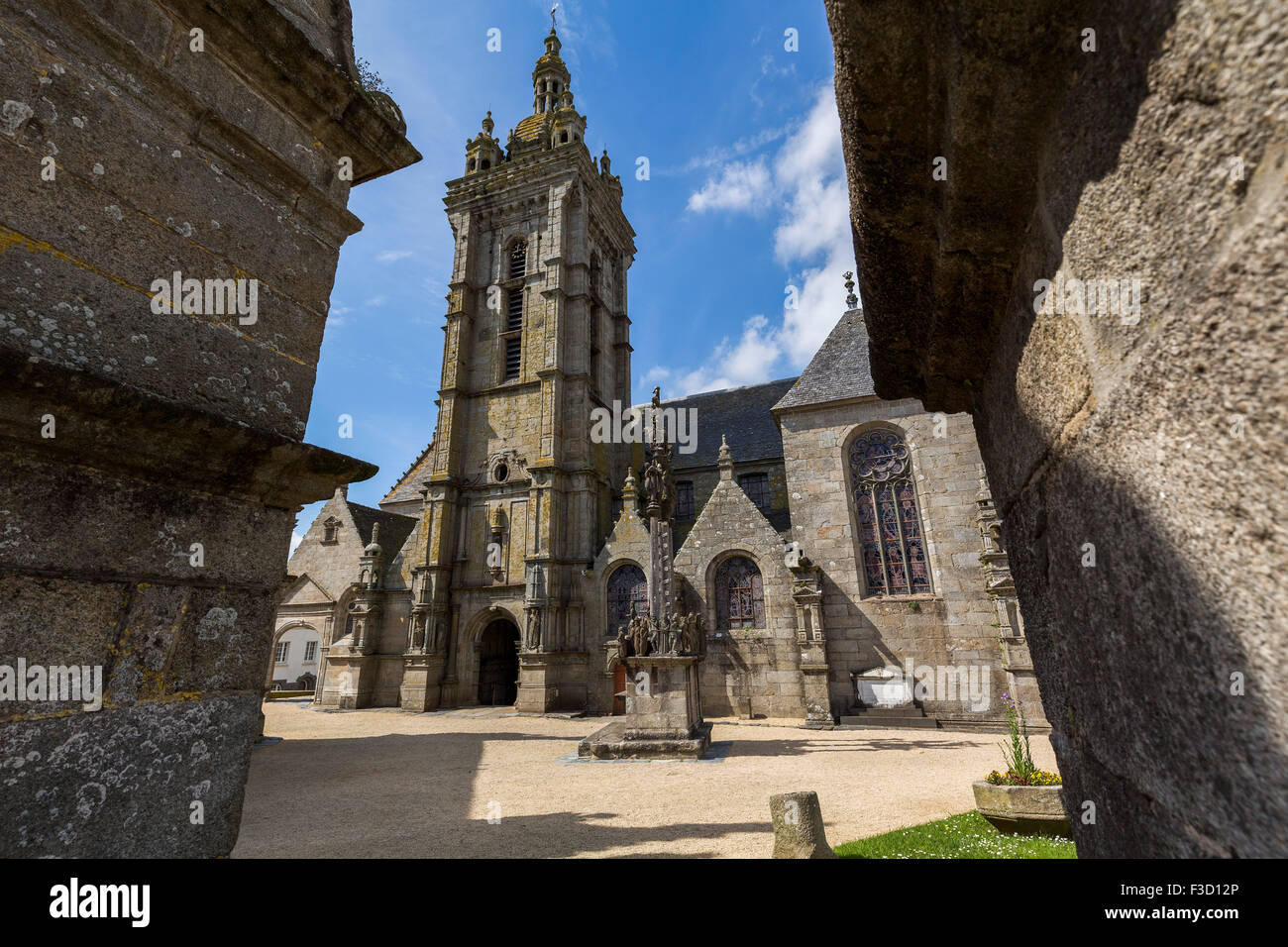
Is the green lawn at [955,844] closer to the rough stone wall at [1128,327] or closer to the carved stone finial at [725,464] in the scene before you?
the rough stone wall at [1128,327]

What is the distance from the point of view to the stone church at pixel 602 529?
1409cm

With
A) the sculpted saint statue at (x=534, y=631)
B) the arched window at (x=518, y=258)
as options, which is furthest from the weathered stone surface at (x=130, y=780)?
the arched window at (x=518, y=258)

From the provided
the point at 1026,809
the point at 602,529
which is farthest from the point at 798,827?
the point at 602,529

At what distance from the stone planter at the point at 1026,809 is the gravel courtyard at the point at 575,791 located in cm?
107

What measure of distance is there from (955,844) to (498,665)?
18489mm

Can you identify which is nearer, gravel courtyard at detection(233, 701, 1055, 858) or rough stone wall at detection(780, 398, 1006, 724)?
gravel courtyard at detection(233, 701, 1055, 858)

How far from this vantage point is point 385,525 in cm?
2605

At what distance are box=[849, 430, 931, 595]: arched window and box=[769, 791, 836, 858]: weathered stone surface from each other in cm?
1138

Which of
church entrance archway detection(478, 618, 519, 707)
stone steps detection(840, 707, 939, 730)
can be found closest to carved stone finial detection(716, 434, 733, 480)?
stone steps detection(840, 707, 939, 730)

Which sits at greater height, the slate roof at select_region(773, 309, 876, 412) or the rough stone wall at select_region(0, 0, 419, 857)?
the slate roof at select_region(773, 309, 876, 412)

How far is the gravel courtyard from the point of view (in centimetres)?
552

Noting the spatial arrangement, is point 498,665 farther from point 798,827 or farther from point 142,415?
point 142,415

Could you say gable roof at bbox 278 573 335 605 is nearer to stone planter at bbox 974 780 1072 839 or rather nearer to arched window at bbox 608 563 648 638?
arched window at bbox 608 563 648 638
